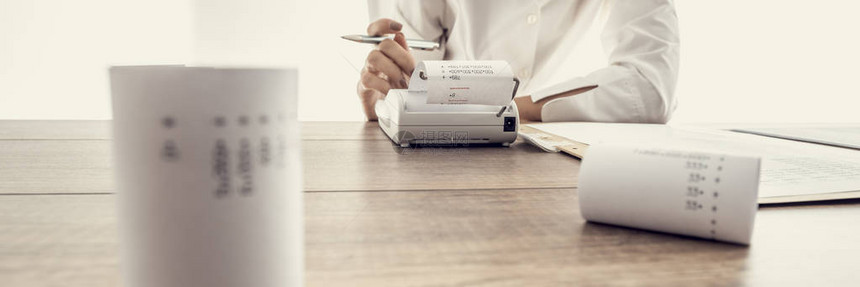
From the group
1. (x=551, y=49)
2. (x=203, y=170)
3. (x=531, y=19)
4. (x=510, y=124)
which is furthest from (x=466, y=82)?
(x=551, y=49)

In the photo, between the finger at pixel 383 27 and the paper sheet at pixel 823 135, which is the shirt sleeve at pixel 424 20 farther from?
the paper sheet at pixel 823 135

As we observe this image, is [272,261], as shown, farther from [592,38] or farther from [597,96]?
[592,38]

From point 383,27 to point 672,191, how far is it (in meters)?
0.68

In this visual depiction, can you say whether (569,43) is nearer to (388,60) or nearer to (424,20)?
(424,20)

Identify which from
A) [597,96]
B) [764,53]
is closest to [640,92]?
[597,96]

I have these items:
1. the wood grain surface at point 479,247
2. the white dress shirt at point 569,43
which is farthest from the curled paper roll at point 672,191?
the white dress shirt at point 569,43

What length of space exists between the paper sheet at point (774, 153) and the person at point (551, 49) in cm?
15

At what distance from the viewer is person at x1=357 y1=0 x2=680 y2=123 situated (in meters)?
1.01

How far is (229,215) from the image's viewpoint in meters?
0.17

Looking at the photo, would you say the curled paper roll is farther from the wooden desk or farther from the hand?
the hand

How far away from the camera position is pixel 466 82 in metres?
0.63

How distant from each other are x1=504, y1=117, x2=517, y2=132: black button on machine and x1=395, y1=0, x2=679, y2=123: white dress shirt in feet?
1.14

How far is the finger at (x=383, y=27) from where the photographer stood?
90 centimetres

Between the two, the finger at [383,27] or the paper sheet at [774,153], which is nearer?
the paper sheet at [774,153]
